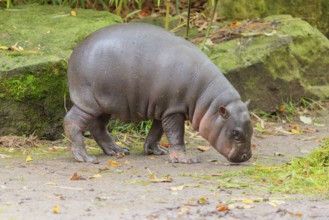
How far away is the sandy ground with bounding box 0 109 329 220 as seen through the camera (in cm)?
520

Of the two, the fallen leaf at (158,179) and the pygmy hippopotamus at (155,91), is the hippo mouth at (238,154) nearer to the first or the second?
the pygmy hippopotamus at (155,91)

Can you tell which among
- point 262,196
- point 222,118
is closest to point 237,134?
point 222,118

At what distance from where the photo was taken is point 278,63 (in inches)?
398

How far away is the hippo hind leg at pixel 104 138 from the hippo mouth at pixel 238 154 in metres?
1.15

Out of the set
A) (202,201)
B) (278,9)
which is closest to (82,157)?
(202,201)

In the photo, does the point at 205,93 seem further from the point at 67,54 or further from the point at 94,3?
the point at 94,3

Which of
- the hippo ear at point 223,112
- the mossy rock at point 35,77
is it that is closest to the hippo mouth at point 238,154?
the hippo ear at point 223,112

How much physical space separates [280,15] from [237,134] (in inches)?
154

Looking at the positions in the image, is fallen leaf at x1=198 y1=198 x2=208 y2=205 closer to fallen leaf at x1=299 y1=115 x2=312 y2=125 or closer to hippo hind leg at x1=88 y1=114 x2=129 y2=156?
hippo hind leg at x1=88 y1=114 x2=129 y2=156

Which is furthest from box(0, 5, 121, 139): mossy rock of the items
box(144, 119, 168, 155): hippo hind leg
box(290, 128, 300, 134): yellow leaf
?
box(290, 128, 300, 134): yellow leaf

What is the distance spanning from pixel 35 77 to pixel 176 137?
66.9 inches

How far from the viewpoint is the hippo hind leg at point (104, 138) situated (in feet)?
26.1

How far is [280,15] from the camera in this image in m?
10.9

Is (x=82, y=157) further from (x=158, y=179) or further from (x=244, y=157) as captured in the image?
(x=244, y=157)
